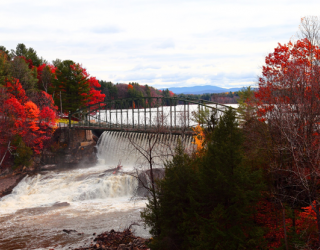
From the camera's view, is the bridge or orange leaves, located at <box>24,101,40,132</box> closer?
the bridge

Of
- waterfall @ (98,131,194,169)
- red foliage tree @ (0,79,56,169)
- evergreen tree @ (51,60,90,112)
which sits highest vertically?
evergreen tree @ (51,60,90,112)

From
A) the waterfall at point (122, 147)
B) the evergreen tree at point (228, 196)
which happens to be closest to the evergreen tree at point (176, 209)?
the evergreen tree at point (228, 196)

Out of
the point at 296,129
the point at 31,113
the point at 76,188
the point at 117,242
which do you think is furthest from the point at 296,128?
the point at 31,113

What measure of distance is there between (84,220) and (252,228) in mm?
13544

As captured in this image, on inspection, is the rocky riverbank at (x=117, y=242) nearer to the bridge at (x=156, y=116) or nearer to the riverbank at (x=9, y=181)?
the bridge at (x=156, y=116)

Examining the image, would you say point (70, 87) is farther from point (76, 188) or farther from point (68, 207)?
point (68, 207)

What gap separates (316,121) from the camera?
1279cm

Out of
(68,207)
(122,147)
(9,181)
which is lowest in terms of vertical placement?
(68,207)

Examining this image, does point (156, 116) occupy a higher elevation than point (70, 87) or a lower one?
lower

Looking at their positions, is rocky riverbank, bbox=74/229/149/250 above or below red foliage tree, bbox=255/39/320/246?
below

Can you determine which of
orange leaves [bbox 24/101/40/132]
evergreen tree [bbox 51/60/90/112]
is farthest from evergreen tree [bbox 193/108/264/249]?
evergreen tree [bbox 51/60/90/112]

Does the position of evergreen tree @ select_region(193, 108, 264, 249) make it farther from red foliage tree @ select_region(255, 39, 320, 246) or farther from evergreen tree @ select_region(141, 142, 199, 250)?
red foliage tree @ select_region(255, 39, 320, 246)

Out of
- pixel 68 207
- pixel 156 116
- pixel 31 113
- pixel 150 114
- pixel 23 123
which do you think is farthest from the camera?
pixel 31 113

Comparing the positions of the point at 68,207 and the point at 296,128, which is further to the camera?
the point at 68,207
